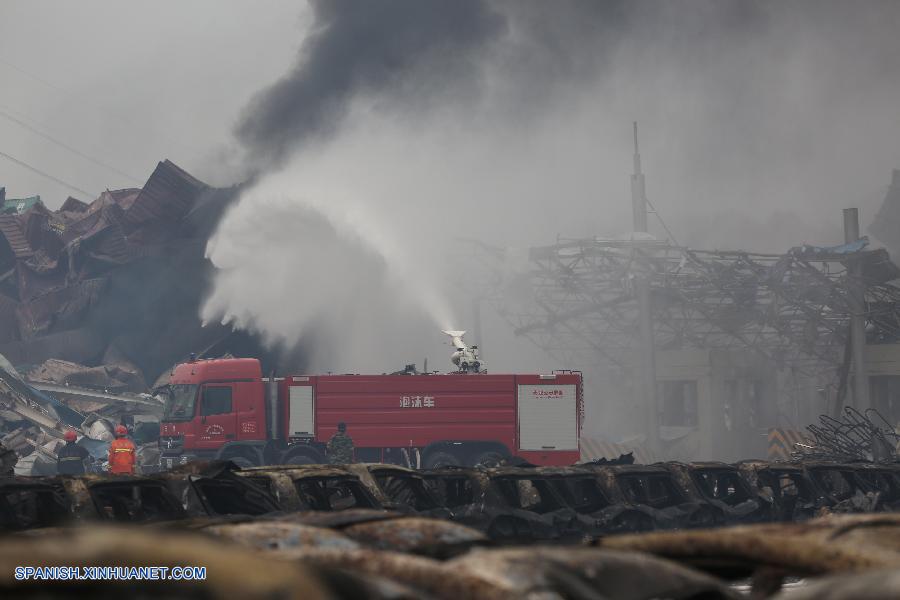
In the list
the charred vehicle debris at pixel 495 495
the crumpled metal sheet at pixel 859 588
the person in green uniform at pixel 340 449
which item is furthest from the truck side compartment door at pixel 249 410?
the crumpled metal sheet at pixel 859 588

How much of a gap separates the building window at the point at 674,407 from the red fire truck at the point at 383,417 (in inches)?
1343

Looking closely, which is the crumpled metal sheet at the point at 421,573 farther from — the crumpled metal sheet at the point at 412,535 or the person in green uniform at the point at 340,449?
the person in green uniform at the point at 340,449

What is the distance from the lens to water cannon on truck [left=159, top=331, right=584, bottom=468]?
27.2m

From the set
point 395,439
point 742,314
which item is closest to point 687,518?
point 395,439

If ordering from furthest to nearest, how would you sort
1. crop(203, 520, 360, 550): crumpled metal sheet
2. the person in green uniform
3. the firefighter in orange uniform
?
the person in green uniform
the firefighter in orange uniform
crop(203, 520, 360, 550): crumpled metal sheet

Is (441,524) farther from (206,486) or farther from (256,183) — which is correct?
(256,183)

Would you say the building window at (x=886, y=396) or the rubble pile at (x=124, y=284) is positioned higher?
the rubble pile at (x=124, y=284)

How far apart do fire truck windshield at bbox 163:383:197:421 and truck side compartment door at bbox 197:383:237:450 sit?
0.89 ft

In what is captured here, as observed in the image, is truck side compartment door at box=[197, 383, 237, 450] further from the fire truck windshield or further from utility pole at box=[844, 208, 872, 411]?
utility pole at box=[844, 208, 872, 411]

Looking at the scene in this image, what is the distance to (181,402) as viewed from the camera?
27766mm

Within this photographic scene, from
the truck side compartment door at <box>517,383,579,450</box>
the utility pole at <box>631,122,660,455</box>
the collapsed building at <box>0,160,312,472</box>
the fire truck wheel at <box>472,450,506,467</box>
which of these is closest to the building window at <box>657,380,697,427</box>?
the utility pole at <box>631,122,660,455</box>

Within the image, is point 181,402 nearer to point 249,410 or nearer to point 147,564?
point 249,410

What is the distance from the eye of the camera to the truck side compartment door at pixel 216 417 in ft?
89.7

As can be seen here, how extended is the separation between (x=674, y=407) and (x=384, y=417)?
37.7 meters
